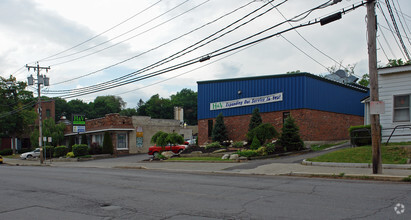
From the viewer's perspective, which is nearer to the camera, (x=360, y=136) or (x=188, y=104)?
(x=360, y=136)

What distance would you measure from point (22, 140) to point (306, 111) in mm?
61899

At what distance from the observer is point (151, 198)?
9.99m

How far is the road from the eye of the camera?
7.52m

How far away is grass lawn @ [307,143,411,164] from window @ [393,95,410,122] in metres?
3.06

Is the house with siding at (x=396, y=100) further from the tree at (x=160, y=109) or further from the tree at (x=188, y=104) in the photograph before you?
the tree at (x=188, y=104)

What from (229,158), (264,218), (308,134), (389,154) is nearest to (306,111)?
(308,134)

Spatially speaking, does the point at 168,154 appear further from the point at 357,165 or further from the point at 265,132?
the point at 357,165

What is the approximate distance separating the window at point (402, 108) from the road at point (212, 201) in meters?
9.48

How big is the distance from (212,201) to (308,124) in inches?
804

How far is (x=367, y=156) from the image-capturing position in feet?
52.7

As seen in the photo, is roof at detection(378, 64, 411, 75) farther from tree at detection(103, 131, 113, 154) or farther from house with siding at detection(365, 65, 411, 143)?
tree at detection(103, 131, 113, 154)

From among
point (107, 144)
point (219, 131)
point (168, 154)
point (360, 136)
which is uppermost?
point (360, 136)

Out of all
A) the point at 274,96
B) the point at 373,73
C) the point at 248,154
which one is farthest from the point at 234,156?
the point at 373,73

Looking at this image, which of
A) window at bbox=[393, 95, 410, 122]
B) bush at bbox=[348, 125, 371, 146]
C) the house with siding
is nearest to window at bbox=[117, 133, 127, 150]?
bush at bbox=[348, 125, 371, 146]
